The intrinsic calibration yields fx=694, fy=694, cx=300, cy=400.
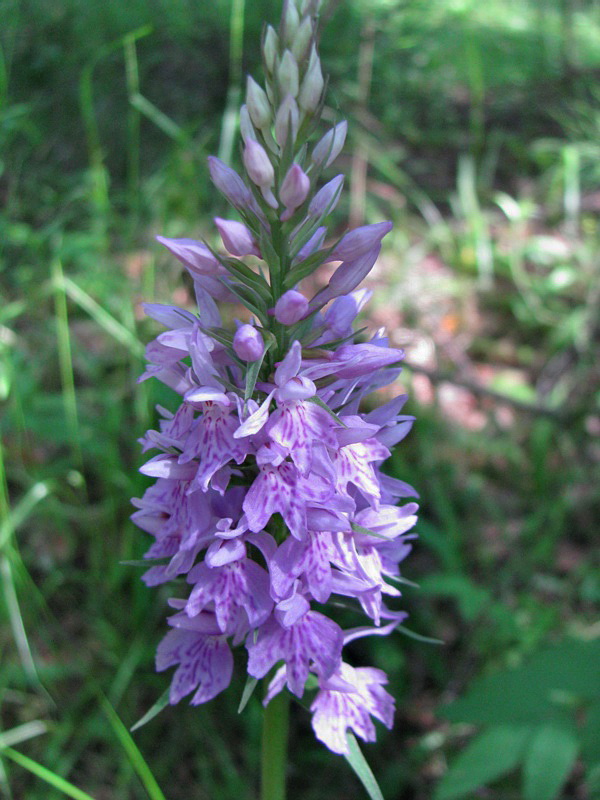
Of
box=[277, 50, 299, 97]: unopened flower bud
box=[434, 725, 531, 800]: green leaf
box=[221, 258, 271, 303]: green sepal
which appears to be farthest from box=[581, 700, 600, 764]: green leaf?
box=[277, 50, 299, 97]: unopened flower bud

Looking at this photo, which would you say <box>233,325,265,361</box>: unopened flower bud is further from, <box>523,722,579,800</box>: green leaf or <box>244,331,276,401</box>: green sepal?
<box>523,722,579,800</box>: green leaf

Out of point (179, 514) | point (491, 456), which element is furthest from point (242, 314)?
point (179, 514)

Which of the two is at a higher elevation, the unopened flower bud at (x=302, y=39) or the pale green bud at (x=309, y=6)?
the pale green bud at (x=309, y=6)

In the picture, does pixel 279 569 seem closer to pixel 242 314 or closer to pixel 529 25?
pixel 242 314

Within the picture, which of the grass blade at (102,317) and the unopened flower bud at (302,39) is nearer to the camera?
the unopened flower bud at (302,39)

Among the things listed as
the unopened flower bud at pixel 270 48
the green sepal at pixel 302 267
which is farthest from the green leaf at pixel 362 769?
the unopened flower bud at pixel 270 48

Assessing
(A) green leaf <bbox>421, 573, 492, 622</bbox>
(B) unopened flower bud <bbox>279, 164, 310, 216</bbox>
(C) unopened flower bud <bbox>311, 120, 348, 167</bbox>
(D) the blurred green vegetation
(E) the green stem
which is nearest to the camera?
(B) unopened flower bud <bbox>279, 164, 310, 216</bbox>

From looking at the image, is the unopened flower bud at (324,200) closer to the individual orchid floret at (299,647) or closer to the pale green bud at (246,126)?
the pale green bud at (246,126)

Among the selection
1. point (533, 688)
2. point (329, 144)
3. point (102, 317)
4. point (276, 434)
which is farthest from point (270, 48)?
point (533, 688)
